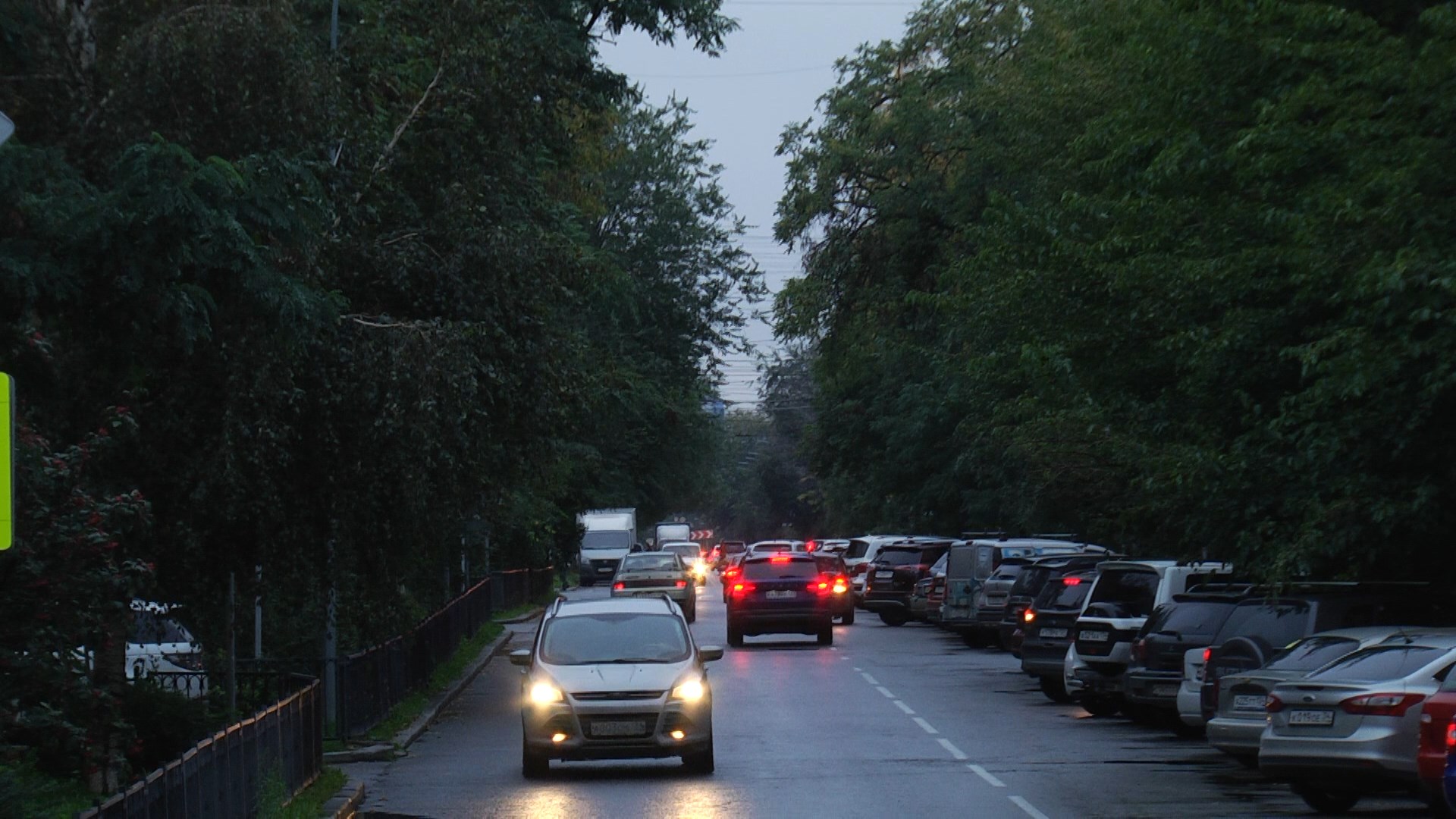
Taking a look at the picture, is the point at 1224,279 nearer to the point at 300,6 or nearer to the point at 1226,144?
the point at 1226,144

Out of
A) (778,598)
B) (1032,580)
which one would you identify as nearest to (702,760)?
(1032,580)

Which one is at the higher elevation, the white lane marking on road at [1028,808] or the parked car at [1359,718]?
the parked car at [1359,718]

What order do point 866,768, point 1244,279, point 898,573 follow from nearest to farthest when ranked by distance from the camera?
point 866,768, point 1244,279, point 898,573

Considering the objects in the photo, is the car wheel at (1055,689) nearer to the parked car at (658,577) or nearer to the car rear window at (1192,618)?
the car rear window at (1192,618)

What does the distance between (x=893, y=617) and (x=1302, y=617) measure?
1200 inches

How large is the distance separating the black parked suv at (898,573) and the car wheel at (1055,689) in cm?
1858

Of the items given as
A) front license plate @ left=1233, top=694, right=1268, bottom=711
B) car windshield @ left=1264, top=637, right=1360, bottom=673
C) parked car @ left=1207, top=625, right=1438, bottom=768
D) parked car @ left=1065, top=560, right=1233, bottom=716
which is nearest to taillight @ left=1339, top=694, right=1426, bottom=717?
parked car @ left=1207, top=625, right=1438, bottom=768

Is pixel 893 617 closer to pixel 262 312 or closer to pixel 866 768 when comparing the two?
pixel 866 768

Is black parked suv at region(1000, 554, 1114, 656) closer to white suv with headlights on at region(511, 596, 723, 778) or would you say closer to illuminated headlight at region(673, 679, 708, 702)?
white suv with headlights on at region(511, 596, 723, 778)

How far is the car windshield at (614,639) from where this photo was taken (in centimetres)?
1775

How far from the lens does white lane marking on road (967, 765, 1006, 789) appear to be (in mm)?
15906

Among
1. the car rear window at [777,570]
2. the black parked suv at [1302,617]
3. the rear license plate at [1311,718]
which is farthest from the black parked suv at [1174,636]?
the car rear window at [777,570]

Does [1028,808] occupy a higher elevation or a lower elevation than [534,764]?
lower

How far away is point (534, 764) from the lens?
17.3 m
